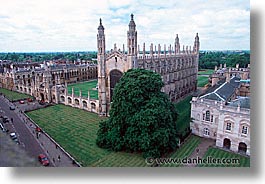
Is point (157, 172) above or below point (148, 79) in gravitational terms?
below

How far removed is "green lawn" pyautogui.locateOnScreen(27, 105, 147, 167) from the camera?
47.6 ft

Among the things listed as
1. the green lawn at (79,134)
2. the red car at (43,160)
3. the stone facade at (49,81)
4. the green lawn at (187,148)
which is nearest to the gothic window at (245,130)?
the green lawn at (187,148)

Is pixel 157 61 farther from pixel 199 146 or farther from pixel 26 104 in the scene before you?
pixel 26 104

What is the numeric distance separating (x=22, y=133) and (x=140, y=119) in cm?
1161

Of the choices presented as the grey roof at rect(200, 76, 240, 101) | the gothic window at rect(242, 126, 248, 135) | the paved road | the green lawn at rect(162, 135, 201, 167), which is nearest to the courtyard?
the green lawn at rect(162, 135, 201, 167)

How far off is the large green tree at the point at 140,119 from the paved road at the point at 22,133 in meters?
4.71

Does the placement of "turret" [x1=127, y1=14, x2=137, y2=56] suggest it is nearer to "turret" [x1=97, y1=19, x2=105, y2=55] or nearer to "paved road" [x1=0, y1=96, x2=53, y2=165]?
Result: "turret" [x1=97, y1=19, x2=105, y2=55]

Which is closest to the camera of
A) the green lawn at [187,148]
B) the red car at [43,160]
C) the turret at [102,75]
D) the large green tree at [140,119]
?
the red car at [43,160]

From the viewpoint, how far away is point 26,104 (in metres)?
29.4

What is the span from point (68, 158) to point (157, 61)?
622 inches

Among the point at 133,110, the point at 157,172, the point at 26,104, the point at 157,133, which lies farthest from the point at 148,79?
the point at 26,104

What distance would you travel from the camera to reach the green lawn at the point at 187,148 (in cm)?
1516

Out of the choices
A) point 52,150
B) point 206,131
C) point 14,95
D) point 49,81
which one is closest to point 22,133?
point 52,150

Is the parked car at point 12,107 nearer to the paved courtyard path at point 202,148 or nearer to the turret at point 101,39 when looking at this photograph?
the turret at point 101,39
